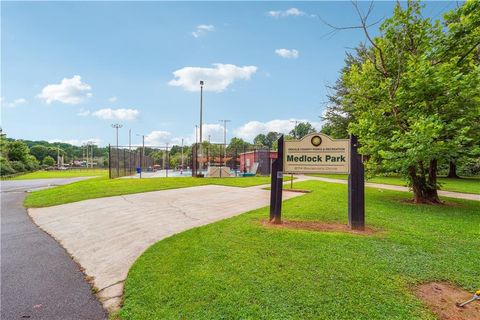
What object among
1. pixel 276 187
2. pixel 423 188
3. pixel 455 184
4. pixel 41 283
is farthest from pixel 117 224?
pixel 455 184

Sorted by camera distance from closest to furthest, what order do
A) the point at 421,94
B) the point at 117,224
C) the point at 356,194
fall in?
the point at 356,194 → the point at 117,224 → the point at 421,94

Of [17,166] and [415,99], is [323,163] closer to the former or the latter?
[415,99]

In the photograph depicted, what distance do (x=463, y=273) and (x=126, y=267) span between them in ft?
13.9

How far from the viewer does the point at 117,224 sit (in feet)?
19.4

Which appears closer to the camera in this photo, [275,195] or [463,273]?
[463,273]

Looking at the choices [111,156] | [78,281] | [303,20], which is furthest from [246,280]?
[111,156]

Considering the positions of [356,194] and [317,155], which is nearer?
[356,194]

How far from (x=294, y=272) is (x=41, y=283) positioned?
3.07 metres

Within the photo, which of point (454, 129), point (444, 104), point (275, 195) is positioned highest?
point (444, 104)

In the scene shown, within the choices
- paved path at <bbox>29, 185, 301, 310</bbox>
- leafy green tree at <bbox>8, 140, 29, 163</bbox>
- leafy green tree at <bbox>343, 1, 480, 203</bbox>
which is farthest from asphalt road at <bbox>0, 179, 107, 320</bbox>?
leafy green tree at <bbox>8, 140, 29, 163</bbox>

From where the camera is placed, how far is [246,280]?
3.00m

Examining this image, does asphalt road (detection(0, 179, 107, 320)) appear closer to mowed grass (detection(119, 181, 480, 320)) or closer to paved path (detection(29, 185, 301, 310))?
paved path (detection(29, 185, 301, 310))

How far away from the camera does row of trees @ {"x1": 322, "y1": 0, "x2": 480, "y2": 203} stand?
6703mm

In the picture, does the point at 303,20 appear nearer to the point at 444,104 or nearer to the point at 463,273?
the point at 444,104
